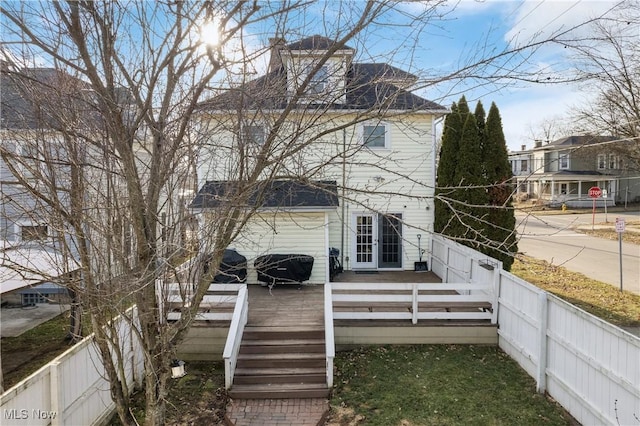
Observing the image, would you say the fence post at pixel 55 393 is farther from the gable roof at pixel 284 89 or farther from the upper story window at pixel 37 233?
the gable roof at pixel 284 89

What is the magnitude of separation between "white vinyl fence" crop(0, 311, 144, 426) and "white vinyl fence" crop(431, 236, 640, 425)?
4.50m

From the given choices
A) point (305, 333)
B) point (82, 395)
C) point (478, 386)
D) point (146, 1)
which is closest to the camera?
point (146, 1)

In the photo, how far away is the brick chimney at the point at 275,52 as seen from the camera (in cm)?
358

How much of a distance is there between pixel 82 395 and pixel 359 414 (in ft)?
12.5

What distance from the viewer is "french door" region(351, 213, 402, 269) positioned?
13883 millimetres

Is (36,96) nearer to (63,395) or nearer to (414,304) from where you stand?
(63,395)

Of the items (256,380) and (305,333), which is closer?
(256,380)

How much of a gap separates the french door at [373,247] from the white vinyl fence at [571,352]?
5472mm

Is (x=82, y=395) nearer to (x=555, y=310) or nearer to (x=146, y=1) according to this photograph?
(x=146, y=1)

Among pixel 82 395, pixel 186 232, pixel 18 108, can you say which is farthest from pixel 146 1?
pixel 82 395

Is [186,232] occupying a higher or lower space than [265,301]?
higher

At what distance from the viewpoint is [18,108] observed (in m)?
4.02

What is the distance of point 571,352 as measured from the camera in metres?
5.83

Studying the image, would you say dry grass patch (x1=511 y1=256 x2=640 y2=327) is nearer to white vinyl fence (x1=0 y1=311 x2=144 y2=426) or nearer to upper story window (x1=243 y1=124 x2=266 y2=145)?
upper story window (x1=243 y1=124 x2=266 y2=145)
